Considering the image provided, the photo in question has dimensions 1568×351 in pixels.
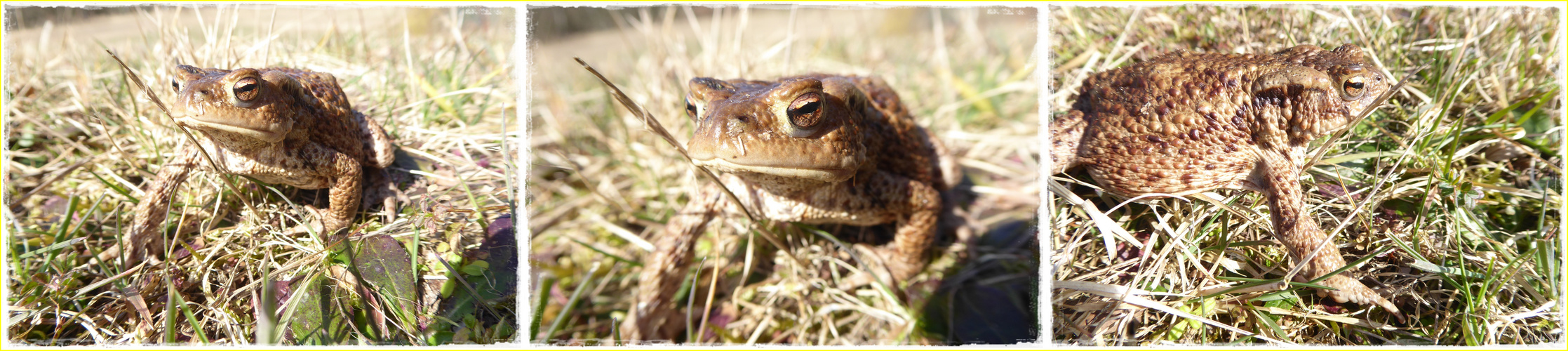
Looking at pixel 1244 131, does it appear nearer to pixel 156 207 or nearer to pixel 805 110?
pixel 805 110

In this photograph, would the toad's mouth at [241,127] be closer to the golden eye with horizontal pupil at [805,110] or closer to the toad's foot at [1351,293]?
the golden eye with horizontal pupil at [805,110]

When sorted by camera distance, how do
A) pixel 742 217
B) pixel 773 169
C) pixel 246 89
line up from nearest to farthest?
1. pixel 246 89
2. pixel 773 169
3. pixel 742 217

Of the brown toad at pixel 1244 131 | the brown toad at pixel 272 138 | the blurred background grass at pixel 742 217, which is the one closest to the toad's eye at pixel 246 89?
the brown toad at pixel 272 138

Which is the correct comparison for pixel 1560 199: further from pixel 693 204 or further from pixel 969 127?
pixel 969 127

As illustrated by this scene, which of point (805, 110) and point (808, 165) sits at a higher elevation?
point (805, 110)

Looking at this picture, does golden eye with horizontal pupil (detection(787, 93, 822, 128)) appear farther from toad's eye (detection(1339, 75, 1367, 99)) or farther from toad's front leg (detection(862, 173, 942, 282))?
toad's eye (detection(1339, 75, 1367, 99))

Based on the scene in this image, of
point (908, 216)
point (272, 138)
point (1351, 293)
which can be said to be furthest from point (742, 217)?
point (1351, 293)
